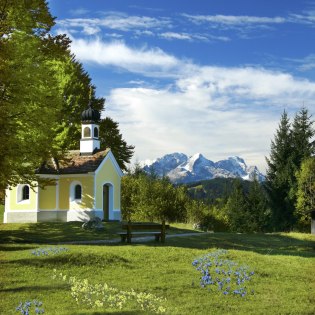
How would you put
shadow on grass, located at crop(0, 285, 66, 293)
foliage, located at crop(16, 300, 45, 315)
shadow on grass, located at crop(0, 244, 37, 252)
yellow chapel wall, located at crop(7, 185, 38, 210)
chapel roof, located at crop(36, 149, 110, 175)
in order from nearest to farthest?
foliage, located at crop(16, 300, 45, 315)
shadow on grass, located at crop(0, 285, 66, 293)
shadow on grass, located at crop(0, 244, 37, 252)
yellow chapel wall, located at crop(7, 185, 38, 210)
chapel roof, located at crop(36, 149, 110, 175)

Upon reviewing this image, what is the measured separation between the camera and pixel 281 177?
2030 inches

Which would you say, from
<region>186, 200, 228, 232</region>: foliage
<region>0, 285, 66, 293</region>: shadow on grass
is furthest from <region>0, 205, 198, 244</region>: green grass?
<region>186, 200, 228, 232</region>: foliage

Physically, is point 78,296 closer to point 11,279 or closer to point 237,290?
point 11,279

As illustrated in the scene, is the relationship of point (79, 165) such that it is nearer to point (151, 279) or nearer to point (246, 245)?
point (246, 245)

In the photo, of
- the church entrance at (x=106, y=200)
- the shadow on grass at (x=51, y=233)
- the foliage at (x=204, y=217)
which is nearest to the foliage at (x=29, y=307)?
the shadow on grass at (x=51, y=233)

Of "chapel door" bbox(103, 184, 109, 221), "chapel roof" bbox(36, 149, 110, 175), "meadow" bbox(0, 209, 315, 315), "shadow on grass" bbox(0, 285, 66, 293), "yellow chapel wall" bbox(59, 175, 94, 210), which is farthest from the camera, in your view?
"chapel door" bbox(103, 184, 109, 221)

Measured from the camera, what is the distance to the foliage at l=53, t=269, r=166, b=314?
1095cm

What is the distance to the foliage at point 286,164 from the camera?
167 ft

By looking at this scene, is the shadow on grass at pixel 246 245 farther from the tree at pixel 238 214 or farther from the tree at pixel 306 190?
the tree at pixel 238 214

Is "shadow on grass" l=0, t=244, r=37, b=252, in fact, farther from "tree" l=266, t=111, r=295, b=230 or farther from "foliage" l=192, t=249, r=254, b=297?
"tree" l=266, t=111, r=295, b=230

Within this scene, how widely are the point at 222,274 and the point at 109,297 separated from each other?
459 cm

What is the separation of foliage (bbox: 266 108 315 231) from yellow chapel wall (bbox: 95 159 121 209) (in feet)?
73.5

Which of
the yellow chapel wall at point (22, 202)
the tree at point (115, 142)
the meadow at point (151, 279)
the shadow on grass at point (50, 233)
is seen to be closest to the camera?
the meadow at point (151, 279)

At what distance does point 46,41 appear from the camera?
23141 mm
